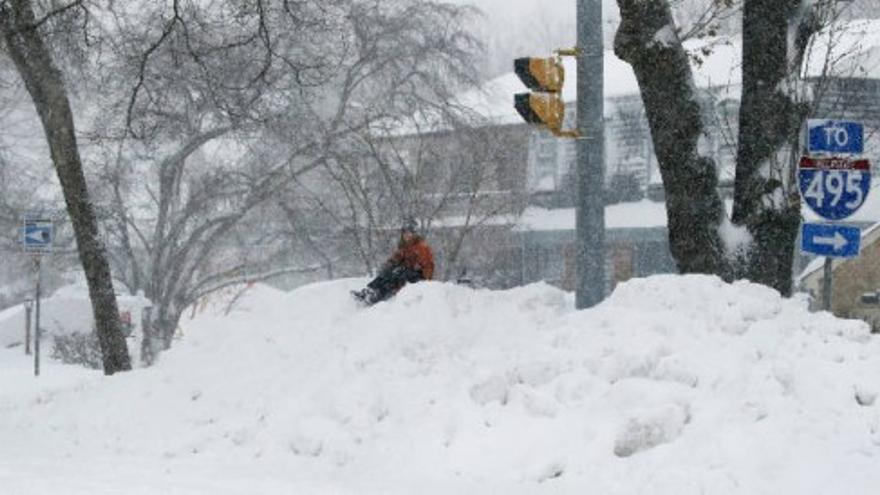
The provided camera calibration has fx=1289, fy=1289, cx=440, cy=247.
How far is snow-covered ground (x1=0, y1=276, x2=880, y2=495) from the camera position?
7.55 meters

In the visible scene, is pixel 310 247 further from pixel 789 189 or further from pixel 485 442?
pixel 485 442

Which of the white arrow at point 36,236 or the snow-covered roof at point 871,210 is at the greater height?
the snow-covered roof at point 871,210

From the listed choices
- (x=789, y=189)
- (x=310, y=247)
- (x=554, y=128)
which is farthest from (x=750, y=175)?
(x=310, y=247)

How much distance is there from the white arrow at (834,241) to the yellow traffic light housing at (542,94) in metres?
2.36

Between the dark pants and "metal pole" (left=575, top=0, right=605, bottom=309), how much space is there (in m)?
2.15

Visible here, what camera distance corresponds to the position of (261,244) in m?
34.3

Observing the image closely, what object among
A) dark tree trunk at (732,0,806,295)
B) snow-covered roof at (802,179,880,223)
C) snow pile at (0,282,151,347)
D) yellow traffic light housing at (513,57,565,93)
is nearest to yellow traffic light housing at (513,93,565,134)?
yellow traffic light housing at (513,57,565,93)

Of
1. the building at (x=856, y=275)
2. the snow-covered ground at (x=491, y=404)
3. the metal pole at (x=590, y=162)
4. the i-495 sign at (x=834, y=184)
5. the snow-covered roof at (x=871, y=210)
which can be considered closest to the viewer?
the snow-covered ground at (x=491, y=404)

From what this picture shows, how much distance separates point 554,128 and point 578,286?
1.46 m

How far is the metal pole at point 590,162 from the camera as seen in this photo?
11.6 m

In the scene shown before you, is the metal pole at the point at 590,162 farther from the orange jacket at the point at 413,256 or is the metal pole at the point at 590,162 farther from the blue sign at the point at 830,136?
the orange jacket at the point at 413,256

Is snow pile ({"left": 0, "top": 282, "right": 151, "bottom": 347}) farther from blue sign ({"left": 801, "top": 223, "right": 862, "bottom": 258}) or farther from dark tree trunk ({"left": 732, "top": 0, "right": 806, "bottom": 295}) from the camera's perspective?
dark tree trunk ({"left": 732, "top": 0, "right": 806, "bottom": 295})

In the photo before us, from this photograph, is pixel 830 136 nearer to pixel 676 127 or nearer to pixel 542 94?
pixel 676 127

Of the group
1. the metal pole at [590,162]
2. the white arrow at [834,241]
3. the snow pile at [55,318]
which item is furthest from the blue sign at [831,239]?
the snow pile at [55,318]
